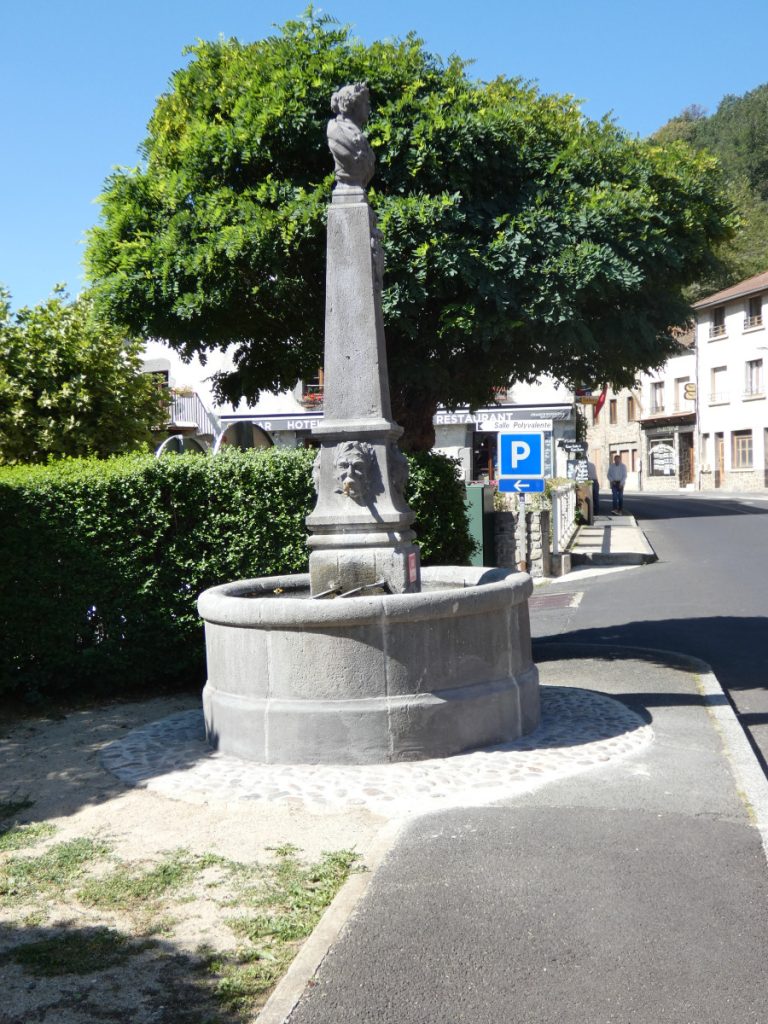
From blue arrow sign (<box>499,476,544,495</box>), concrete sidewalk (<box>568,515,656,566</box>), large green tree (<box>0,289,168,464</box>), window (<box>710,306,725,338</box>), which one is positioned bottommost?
concrete sidewalk (<box>568,515,656,566</box>)

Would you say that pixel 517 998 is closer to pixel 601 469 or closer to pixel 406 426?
pixel 406 426

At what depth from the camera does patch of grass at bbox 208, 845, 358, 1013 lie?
3.49m

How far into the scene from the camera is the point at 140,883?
14.5 feet

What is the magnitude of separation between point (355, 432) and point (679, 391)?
56.9 metres

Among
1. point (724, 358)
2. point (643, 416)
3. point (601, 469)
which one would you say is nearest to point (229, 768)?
point (724, 358)

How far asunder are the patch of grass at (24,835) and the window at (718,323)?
55.8 metres

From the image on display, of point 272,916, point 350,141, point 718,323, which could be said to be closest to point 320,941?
point 272,916

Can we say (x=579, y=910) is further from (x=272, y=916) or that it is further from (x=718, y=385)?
(x=718, y=385)

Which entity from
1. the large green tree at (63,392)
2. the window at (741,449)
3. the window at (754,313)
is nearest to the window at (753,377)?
the window at (754,313)

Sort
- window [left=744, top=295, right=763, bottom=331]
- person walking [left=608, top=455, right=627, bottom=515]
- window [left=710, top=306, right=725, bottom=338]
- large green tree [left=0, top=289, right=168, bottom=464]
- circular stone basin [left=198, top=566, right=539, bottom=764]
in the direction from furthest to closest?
1. window [left=710, top=306, right=725, bottom=338]
2. window [left=744, top=295, right=763, bottom=331]
3. person walking [left=608, top=455, right=627, bottom=515]
4. large green tree [left=0, top=289, right=168, bottom=464]
5. circular stone basin [left=198, top=566, right=539, bottom=764]

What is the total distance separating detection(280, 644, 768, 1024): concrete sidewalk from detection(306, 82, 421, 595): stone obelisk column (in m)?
2.04

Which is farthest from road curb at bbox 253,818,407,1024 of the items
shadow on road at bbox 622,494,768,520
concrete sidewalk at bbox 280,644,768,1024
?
shadow on road at bbox 622,494,768,520

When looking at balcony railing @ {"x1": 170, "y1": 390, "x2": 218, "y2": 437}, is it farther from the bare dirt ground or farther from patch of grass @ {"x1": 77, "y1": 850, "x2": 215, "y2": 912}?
patch of grass @ {"x1": 77, "y1": 850, "x2": 215, "y2": 912}

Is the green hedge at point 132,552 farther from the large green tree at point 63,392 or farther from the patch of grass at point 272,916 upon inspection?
the large green tree at point 63,392
